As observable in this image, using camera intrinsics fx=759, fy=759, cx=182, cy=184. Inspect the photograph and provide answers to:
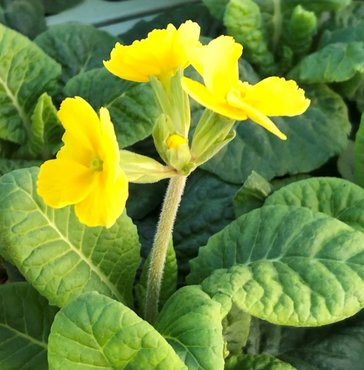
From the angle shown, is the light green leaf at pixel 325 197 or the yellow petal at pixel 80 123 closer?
the yellow petal at pixel 80 123

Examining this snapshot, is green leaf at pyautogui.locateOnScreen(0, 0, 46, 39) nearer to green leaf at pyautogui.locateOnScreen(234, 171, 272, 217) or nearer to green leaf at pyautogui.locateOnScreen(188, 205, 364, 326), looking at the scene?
green leaf at pyautogui.locateOnScreen(234, 171, 272, 217)

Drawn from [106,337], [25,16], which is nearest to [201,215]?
[106,337]

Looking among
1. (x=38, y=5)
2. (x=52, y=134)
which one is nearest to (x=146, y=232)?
(x=52, y=134)

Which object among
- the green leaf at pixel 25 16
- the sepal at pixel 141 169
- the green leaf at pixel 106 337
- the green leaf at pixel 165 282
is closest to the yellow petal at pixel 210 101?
the sepal at pixel 141 169

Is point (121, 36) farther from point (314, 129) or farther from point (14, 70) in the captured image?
point (314, 129)

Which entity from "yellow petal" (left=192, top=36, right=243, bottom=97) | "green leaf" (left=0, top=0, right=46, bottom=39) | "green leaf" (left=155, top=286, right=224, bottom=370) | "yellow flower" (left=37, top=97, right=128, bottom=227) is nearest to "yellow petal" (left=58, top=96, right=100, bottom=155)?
"yellow flower" (left=37, top=97, right=128, bottom=227)

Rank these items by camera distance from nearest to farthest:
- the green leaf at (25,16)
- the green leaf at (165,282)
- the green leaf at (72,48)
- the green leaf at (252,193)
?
1. the green leaf at (165,282)
2. the green leaf at (252,193)
3. the green leaf at (72,48)
4. the green leaf at (25,16)

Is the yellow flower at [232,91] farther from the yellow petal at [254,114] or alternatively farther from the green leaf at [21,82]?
the green leaf at [21,82]

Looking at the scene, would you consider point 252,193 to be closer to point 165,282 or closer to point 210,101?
point 165,282
